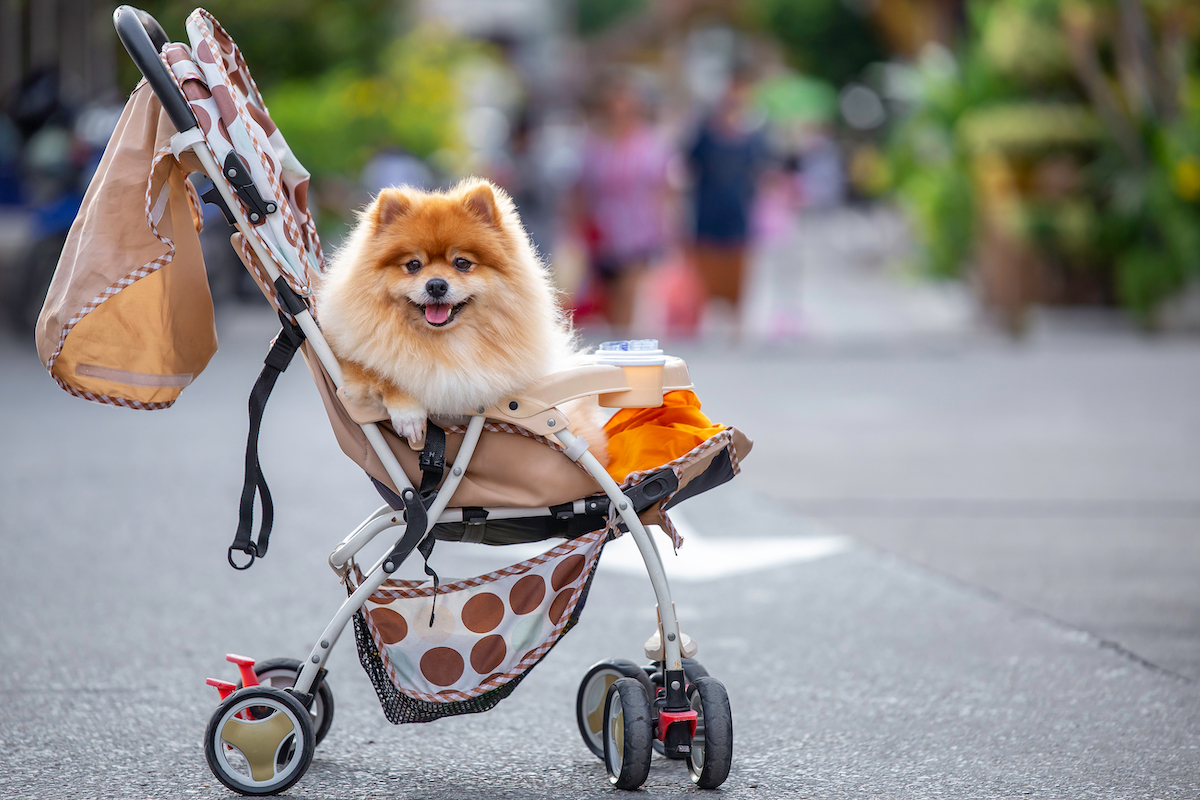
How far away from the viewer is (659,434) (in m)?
3.23

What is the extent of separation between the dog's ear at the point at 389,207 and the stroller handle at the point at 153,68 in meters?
0.45

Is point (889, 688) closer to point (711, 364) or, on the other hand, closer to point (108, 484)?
A: point (108, 484)

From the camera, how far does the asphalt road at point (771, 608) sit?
3389 millimetres

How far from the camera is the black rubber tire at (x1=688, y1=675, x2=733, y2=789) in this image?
121 inches

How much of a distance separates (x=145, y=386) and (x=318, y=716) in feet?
3.16

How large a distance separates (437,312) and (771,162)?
9.13 metres

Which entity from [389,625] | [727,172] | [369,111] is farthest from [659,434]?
[369,111]

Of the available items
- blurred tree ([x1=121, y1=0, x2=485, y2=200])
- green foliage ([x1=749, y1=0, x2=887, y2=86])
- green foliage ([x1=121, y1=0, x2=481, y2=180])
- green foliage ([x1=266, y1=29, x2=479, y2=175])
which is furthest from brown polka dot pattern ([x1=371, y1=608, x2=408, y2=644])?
green foliage ([x1=749, y1=0, x2=887, y2=86])

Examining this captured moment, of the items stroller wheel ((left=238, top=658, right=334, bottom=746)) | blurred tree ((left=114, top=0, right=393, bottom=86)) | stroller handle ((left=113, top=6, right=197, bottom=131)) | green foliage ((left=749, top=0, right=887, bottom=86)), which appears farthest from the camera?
green foliage ((left=749, top=0, right=887, bottom=86))

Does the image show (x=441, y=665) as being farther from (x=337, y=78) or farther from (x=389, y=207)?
(x=337, y=78)

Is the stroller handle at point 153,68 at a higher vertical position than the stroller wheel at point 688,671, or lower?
higher

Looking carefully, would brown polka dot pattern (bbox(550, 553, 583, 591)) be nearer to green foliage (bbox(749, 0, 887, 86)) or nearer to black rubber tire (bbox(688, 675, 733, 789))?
black rubber tire (bbox(688, 675, 733, 789))

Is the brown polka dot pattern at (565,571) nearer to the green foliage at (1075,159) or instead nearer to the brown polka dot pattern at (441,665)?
the brown polka dot pattern at (441,665)

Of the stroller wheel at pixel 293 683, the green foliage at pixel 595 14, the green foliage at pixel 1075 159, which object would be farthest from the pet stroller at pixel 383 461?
the green foliage at pixel 595 14
